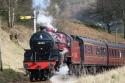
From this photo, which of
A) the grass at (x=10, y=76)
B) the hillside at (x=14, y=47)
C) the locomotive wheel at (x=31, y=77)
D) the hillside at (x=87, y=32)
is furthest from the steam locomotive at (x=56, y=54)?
the hillside at (x=87, y=32)

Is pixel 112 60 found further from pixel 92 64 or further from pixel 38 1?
pixel 38 1

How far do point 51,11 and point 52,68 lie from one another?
20.6 meters

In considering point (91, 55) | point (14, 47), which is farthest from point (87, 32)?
point (91, 55)

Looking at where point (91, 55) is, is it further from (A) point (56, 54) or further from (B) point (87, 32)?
(B) point (87, 32)

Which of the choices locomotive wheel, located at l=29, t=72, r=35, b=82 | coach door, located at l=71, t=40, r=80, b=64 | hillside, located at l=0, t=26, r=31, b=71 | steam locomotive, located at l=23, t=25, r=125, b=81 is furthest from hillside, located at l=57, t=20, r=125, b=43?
locomotive wheel, located at l=29, t=72, r=35, b=82

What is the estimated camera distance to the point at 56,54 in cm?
3072

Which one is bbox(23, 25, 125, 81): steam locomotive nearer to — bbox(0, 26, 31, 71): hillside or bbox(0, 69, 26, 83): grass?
bbox(0, 69, 26, 83): grass

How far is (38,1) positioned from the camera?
36844 mm

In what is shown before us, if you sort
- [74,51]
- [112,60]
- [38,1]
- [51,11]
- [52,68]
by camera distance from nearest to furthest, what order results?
1. [52,68]
2. [74,51]
3. [38,1]
4. [112,60]
5. [51,11]

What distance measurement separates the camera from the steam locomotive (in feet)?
101

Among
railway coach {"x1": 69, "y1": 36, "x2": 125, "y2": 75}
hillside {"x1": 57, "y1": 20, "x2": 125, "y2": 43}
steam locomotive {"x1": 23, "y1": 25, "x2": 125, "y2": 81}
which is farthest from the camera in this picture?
hillside {"x1": 57, "y1": 20, "x2": 125, "y2": 43}

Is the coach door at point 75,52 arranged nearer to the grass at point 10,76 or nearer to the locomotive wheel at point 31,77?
the locomotive wheel at point 31,77

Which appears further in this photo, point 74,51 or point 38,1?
point 38,1

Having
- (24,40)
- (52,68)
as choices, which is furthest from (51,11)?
(52,68)
